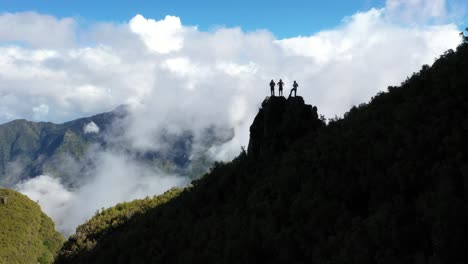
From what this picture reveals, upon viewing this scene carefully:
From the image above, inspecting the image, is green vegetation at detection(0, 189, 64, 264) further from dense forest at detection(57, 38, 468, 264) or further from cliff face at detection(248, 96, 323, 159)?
cliff face at detection(248, 96, 323, 159)

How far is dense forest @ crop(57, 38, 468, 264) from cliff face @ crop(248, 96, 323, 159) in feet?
0.35

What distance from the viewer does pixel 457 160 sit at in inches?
573

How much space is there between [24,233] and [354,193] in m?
132

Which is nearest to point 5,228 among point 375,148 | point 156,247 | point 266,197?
point 156,247

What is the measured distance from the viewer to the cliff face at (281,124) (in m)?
34.6

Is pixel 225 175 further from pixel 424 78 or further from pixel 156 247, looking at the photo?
pixel 424 78

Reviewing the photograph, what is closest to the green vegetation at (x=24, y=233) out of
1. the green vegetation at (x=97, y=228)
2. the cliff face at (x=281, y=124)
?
the green vegetation at (x=97, y=228)

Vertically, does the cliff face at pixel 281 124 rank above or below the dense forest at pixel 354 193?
above

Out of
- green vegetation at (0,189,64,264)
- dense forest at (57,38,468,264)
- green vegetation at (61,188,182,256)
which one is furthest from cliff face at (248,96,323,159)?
green vegetation at (0,189,64,264)

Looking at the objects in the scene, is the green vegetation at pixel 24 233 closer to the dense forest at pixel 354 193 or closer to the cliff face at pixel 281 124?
the dense forest at pixel 354 193

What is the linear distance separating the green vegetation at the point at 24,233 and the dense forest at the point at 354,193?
100 m

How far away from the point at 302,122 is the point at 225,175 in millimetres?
8190

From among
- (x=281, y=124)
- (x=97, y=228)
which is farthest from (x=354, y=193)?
(x=97, y=228)

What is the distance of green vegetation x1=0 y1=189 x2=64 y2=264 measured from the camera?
117 meters
